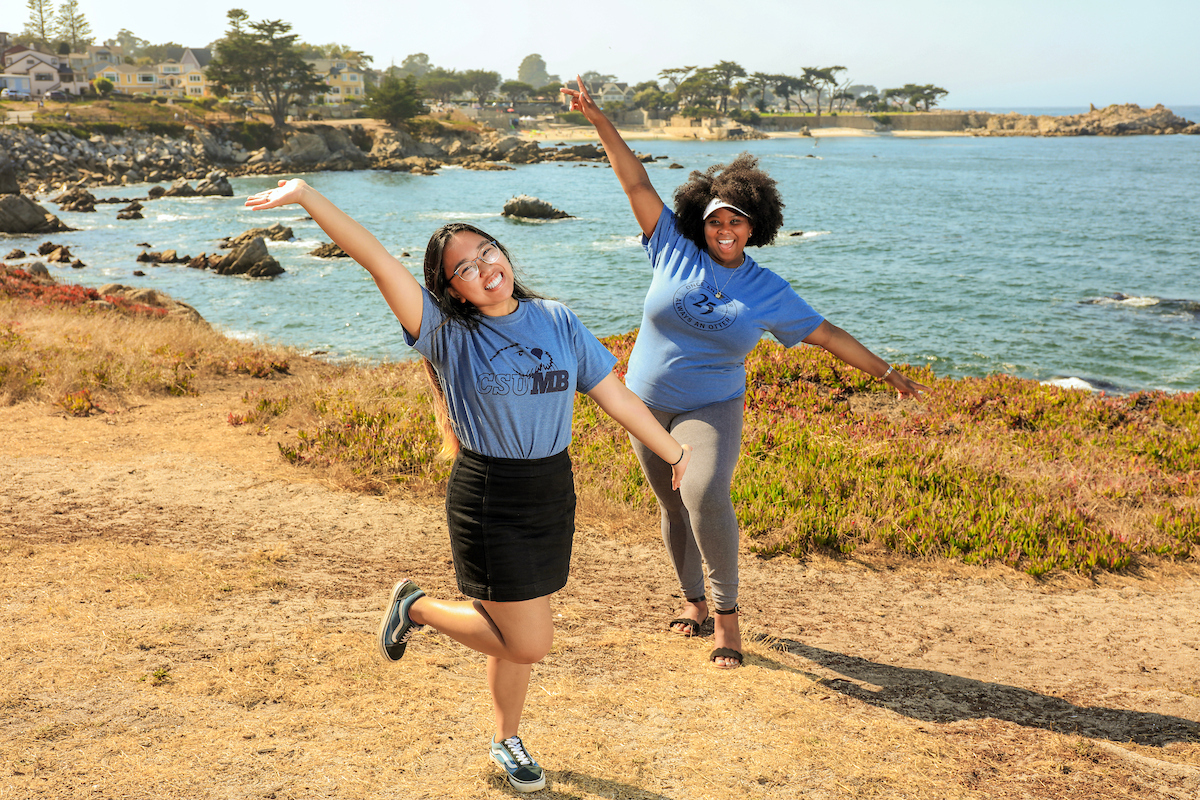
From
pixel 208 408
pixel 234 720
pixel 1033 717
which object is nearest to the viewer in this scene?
pixel 234 720

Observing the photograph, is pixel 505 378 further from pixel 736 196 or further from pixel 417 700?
pixel 736 196

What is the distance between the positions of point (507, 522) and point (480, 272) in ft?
3.01

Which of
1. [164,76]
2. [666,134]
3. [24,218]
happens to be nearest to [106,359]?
[24,218]

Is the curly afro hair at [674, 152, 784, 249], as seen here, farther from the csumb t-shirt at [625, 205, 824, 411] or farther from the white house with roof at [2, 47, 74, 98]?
the white house with roof at [2, 47, 74, 98]

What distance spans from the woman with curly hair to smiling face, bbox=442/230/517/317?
5.39ft

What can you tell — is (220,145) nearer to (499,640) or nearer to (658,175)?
(658,175)

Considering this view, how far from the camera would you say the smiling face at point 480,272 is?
9.80 feet

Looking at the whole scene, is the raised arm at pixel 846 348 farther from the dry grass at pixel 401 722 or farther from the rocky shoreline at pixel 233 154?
the rocky shoreline at pixel 233 154

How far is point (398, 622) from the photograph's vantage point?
365cm

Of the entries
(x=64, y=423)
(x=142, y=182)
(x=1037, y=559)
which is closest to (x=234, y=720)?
(x=1037, y=559)

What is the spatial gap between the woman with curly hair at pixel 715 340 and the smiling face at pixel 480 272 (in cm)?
164

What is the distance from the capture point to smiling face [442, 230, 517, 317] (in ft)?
9.80

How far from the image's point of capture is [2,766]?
326cm

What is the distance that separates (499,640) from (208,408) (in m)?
8.06
